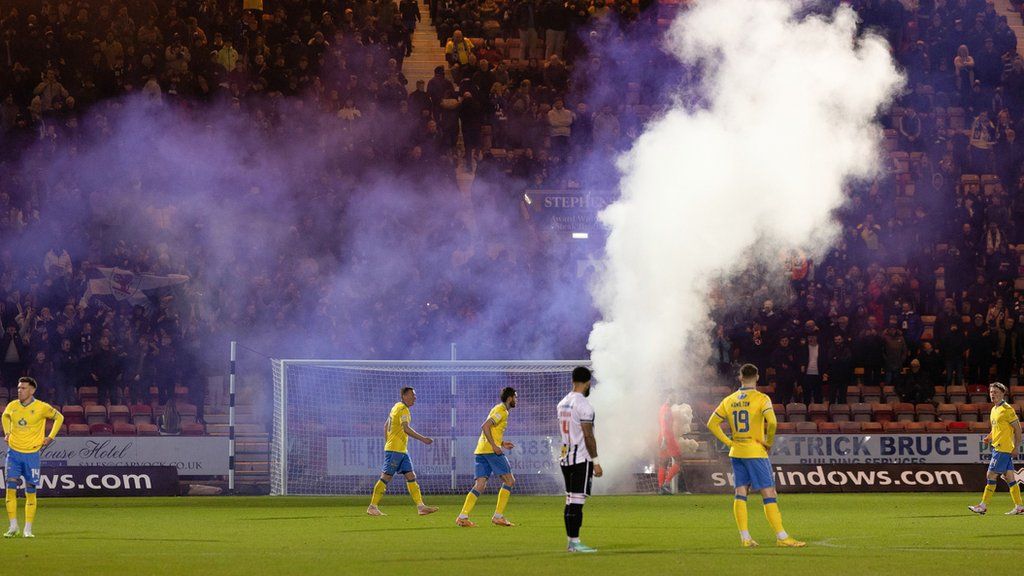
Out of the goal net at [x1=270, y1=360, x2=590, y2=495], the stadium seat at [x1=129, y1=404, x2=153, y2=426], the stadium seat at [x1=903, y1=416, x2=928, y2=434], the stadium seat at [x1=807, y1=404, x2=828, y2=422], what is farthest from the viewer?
the stadium seat at [x1=807, y1=404, x2=828, y2=422]

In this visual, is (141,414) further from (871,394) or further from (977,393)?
(977,393)

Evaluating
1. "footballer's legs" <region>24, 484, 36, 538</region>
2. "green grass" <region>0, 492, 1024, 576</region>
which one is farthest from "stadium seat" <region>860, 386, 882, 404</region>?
"footballer's legs" <region>24, 484, 36, 538</region>

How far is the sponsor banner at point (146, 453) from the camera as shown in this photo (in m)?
24.6

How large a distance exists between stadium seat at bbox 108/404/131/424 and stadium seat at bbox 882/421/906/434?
1494 centimetres

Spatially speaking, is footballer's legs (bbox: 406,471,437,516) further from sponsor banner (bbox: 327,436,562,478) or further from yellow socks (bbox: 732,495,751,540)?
yellow socks (bbox: 732,495,751,540)

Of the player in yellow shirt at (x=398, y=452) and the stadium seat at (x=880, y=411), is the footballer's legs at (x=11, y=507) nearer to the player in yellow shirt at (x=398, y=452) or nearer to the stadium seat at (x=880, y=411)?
the player in yellow shirt at (x=398, y=452)

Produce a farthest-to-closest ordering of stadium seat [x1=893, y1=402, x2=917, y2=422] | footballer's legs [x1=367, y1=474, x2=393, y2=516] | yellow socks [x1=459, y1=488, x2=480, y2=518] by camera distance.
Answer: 1. stadium seat [x1=893, y1=402, x2=917, y2=422]
2. footballer's legs [x1=367, y1=474, x2=393, y2=516]
3. yellow socks [x1=459, y1=488, x2=480, y2=518]

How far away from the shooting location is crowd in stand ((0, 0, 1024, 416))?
26.8m

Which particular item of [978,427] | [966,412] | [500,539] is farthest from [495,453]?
[966,412]

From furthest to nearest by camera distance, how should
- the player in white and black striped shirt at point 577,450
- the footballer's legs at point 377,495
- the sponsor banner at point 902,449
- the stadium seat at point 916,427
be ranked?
the stadium seat at point 916,427
the sponsor banner at point 902,449
the footballer's legs at point 377,495
the player in white and black striped shirt at point 577,450

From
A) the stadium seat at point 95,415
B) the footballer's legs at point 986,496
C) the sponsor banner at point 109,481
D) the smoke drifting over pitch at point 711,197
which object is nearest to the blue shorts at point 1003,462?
the footballer's legs at point 986,496

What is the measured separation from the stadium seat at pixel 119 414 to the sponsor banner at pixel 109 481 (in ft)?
4.30

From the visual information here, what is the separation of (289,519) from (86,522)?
2.73 metres

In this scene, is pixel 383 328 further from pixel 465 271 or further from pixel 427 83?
pixel 427 83
